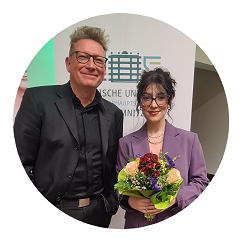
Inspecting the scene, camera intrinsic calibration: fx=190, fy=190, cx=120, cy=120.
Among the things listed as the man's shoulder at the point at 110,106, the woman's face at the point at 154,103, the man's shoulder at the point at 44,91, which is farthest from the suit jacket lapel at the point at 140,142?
the man's shoulder at the point at 44,91

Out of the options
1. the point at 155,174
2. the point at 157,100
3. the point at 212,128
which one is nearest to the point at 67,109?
the point at 157,100

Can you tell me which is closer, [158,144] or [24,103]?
[24,103]

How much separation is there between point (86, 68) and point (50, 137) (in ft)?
1.81

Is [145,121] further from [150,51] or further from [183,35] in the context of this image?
[183,35]

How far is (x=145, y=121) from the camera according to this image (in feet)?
4.94

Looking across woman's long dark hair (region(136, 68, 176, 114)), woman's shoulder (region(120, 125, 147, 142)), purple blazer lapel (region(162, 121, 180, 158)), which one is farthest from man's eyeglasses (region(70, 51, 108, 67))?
purple blazer lapel (region(162, 121, 180, 158))

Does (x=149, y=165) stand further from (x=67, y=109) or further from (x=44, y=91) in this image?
(x=44, y=91)

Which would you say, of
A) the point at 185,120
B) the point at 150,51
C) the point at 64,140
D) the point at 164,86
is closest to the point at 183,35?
the point at 150,51

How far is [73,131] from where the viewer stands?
1358 mm

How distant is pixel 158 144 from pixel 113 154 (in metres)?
0.36

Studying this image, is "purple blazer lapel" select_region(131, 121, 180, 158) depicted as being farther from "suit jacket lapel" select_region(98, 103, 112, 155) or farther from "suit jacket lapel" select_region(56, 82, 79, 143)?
"suit jacket lapel" select_region(56, 82, 79, 143)

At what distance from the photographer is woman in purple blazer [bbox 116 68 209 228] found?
4.55ft

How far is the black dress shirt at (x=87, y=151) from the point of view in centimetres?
140

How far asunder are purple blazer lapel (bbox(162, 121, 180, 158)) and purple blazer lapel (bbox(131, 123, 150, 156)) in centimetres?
14
